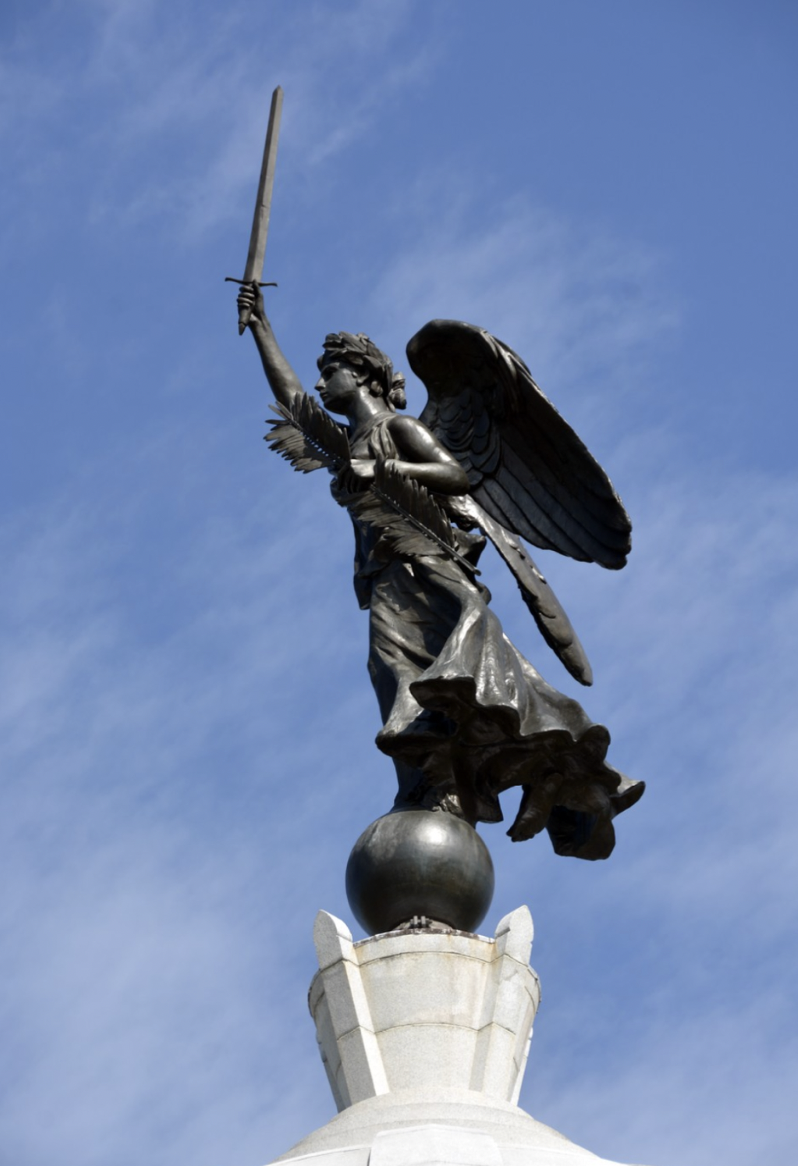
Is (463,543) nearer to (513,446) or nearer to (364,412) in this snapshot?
(513,446)

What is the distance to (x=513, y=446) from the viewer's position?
12.9 m

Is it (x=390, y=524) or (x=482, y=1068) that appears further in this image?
(x=390, y=524)

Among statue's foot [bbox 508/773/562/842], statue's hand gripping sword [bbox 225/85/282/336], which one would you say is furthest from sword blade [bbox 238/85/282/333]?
statue's foot [bbox 508/773/562/842]

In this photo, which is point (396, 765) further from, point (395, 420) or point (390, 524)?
point (395, 420)

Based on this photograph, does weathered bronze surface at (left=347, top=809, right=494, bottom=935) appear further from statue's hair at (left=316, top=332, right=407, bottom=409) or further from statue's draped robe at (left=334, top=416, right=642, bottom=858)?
statue's hair at (left=316, top=332, right=407, bottom=409)

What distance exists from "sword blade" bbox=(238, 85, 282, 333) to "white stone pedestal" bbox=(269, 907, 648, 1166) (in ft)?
15.1

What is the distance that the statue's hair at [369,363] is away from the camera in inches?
506

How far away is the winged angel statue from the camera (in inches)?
434

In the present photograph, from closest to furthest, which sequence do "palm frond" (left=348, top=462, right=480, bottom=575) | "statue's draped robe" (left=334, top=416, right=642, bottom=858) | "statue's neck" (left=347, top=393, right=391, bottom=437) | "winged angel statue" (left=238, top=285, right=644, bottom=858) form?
"statue's draped robe" (left=334, top=416, right=642, bottom=858) → "winged angel statue" (left=238, top=285, right=644, bottom=858) → "palm frond" (left=348, top=462, right=480, bottom=575) → "statue's neck" (left=347, top=393, right=391, bottom=437)

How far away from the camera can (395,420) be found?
488 inches

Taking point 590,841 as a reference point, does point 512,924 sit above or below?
below

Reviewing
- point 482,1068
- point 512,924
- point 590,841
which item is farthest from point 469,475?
point 482,1068

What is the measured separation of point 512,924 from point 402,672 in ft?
5.81

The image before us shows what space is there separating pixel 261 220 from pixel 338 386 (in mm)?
1187
